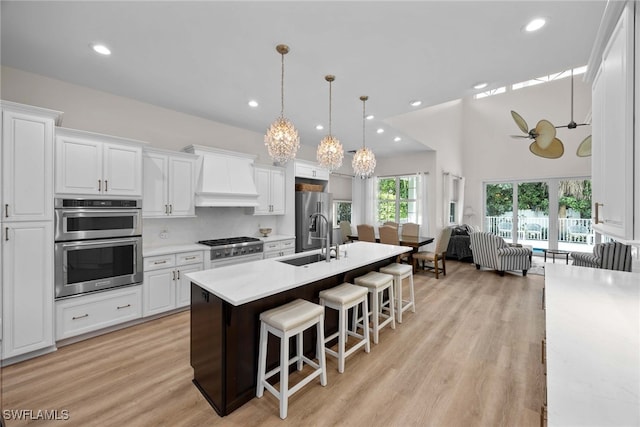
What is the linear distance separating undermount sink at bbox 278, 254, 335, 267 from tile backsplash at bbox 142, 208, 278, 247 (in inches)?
80.0

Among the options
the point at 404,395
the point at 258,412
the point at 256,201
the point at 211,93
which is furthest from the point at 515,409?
the point at 211,93

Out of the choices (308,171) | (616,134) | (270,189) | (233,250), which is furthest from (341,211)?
(616,134)

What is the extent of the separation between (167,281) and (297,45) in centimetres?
301

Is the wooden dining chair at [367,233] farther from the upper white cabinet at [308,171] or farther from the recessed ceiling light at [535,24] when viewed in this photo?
the recessed ceiling light at [535,24]

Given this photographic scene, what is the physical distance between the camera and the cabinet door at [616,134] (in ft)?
3.51

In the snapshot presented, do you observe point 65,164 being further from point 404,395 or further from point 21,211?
point 404,395

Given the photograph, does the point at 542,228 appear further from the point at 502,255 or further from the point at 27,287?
the point at 27,287

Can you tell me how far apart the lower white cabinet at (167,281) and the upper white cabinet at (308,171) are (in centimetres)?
237

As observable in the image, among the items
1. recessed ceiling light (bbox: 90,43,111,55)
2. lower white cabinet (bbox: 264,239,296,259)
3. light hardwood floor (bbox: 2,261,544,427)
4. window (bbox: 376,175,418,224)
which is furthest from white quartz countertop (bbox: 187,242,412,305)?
window (bbox: 376,175,418,224)

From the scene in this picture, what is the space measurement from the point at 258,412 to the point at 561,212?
8809 mm

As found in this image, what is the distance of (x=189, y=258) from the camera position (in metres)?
3.50

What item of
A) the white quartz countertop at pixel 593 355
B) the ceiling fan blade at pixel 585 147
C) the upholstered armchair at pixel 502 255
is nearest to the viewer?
the white quartz countertop at pixel 593 355

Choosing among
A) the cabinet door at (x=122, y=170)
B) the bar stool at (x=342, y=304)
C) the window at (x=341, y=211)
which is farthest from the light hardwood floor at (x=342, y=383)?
the window at (x=341, y=211)

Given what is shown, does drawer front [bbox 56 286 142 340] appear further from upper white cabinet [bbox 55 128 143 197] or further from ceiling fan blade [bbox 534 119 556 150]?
ceiling fan blade [bbox 534 119 556 150]
